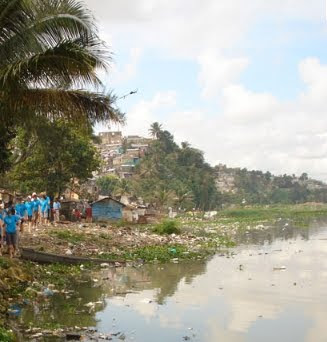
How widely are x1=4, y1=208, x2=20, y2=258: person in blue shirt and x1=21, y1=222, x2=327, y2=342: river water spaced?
8.37 ft

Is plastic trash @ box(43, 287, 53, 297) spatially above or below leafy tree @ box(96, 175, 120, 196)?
below

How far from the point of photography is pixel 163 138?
9056cm

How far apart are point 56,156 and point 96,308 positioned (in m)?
22.2

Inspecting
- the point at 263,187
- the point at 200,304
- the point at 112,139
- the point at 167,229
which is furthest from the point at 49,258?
the point at 263,187

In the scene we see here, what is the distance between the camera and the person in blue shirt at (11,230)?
52.0 feet

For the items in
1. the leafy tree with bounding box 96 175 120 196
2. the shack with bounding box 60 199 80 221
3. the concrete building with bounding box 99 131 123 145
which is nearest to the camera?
the shack with bounding box 60 199 80 221

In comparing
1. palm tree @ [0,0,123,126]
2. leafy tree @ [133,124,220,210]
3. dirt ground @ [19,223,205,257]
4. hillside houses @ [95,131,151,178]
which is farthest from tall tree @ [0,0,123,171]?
hillside houses @ [95,131,151,178]

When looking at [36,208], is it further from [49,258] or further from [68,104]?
[68,104]

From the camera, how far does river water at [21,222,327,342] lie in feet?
35.0

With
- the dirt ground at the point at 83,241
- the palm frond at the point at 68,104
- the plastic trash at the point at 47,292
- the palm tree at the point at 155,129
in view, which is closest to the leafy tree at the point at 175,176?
the palm tree at the point at 155,129

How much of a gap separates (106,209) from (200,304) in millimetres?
31951

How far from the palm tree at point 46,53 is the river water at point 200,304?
14.4ft

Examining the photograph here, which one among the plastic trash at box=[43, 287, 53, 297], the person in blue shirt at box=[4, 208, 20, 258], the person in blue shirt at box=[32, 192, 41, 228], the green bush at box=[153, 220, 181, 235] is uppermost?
the person in blue shirt at box=[32, 192, 41, 228]

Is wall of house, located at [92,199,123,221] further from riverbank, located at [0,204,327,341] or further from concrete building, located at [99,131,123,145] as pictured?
concrete building, located at [99,131,123,145]
